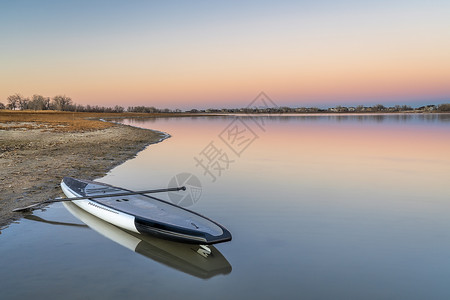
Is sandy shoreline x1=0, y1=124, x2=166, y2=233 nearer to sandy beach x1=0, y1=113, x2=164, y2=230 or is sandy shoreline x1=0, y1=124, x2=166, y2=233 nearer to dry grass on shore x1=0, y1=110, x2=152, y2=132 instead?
sandy beach x1=0, y1=113, x2=164, y2=230

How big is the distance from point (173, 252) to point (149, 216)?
112 cm

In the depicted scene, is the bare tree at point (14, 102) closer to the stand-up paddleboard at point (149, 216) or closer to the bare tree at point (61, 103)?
the bare tree at point (61, 103)

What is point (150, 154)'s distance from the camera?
880 inches

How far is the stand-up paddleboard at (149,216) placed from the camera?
21.2 ft

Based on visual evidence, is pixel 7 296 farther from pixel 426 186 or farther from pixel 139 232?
pixel 426 186

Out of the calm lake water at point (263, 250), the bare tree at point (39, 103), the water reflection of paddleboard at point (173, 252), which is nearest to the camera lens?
the calm lake water at point (263, 250)

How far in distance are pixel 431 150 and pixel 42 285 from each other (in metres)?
27.2

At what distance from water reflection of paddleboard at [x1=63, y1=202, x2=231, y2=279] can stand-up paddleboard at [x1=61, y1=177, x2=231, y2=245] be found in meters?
0.26

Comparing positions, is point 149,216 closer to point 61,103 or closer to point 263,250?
point 263,250

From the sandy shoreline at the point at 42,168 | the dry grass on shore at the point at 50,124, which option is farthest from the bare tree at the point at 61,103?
the sandy shoreline at the point at 42,168

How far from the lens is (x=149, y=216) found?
7.53 m

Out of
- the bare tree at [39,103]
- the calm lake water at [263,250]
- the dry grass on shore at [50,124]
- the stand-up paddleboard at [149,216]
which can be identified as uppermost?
the bare tree at [39,103]

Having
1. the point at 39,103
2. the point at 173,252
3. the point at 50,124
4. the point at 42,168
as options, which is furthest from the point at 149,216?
the point at 39,103

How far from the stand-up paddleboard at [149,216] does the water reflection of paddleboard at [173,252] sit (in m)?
0.26
